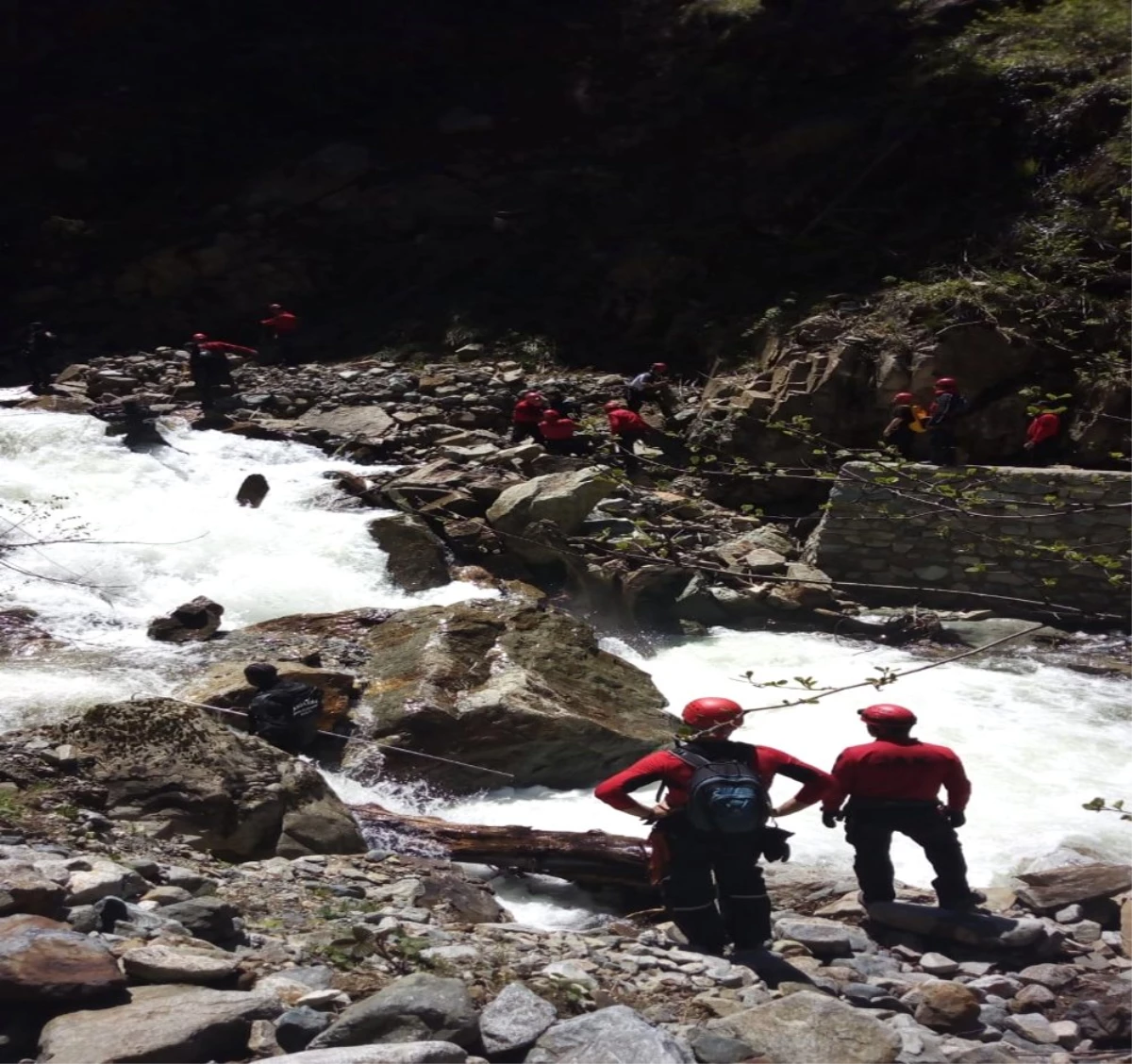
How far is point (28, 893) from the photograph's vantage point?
3719mm

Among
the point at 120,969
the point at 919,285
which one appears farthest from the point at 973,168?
the point at 120,969

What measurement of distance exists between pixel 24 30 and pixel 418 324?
1620 centimetres

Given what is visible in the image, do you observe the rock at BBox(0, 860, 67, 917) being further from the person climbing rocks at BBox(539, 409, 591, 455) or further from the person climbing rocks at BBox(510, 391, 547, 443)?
the person climbing rocks at BBox(510, 391, 547, 443)

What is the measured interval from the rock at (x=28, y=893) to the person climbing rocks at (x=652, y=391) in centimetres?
1225

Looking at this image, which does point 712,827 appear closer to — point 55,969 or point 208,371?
point 55,969

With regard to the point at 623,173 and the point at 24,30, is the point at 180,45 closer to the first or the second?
the point at 24,30

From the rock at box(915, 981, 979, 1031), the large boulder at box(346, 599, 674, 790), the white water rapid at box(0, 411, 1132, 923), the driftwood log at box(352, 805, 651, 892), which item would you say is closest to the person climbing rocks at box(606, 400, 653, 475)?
the white water rapid at box(0, 411, 1132, 923)

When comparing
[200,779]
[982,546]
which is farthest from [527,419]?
[200,779]

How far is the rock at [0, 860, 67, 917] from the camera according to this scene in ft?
12.0

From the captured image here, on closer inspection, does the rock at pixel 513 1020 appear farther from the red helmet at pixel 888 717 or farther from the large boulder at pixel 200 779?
the large boulder at pixel 200 779

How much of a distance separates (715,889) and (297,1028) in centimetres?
218

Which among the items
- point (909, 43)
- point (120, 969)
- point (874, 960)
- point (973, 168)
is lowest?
point (874, 960)

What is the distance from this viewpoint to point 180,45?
28.0 m

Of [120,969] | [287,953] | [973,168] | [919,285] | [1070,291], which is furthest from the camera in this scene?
[973,168]
